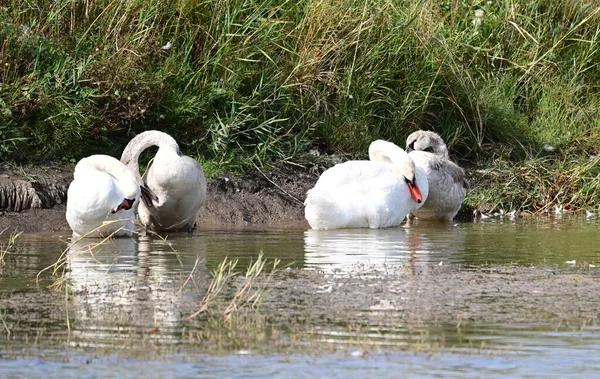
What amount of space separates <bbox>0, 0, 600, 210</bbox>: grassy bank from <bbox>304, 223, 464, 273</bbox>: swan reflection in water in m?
1.84

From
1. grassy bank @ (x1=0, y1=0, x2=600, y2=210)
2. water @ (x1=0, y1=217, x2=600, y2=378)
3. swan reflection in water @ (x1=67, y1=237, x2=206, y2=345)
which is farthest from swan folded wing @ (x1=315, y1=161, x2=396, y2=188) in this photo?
swan reflection in water @ (x1=67, y1=237, x2=206, y2=345)

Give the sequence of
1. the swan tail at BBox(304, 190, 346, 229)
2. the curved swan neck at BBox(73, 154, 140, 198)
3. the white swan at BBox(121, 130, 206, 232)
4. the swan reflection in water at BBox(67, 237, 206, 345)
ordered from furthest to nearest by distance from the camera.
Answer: the swan tail at BBox(304, 190, 346, 229), the white swan at BBox(121, 130, 206, 232), the curved swan neck at BBox(73, 154, 140, 198), the swan reflection in water at BBox(67, 237, 206, 345)

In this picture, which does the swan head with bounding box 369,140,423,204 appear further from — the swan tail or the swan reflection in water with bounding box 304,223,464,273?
the swan tail

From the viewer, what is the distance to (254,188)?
10.6 m

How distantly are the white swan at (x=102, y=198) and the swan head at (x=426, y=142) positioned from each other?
333cm

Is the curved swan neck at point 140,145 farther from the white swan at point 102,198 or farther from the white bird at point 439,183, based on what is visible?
the white bird at point 439,183

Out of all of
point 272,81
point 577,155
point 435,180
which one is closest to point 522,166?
point 577,155

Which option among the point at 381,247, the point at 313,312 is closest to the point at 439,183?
the point at 381,247

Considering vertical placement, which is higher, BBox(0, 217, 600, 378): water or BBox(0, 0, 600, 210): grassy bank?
BBox(0, 0, 600, 210): grassy bank

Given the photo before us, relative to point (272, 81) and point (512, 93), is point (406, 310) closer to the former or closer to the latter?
point (272, 81)

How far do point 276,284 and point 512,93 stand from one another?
7079 millimetres

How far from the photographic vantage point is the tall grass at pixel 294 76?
1007cm

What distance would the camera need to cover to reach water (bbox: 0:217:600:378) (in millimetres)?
4336

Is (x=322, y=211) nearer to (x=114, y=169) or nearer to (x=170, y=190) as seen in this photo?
(x=170, y=190)
